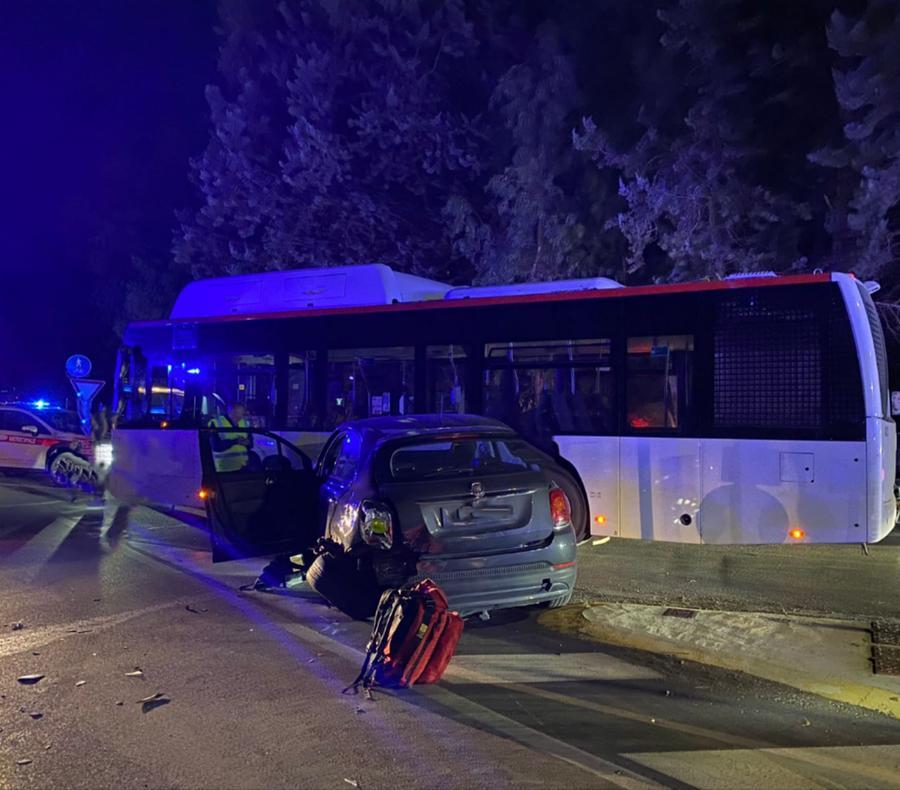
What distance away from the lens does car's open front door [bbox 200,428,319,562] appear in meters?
7.90

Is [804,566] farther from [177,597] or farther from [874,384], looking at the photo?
[177,597]

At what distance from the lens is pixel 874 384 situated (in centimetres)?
771

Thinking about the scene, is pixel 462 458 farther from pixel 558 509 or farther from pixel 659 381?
pixel 659 381

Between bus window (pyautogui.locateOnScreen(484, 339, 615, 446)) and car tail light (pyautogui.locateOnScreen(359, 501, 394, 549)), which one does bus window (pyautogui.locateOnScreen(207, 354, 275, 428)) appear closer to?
bus window (pyautogui.locateOnScreen(484, 339, 615, 446))

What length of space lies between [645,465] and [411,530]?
140 inches

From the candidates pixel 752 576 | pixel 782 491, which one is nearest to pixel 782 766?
pixel 782 491

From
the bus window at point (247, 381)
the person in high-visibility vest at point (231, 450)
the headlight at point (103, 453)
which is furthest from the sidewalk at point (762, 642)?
the headlight at point (103, 453)

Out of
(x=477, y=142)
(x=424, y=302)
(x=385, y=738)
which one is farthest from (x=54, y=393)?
(x=385, y=738)

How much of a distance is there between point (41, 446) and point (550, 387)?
1196 cm

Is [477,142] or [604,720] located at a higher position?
[477,142]

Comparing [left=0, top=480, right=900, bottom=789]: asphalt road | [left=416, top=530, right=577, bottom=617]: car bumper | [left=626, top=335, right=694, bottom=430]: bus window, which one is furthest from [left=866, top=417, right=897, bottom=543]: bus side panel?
[left=416, top=530, right=577, bottom=617]: car bumper

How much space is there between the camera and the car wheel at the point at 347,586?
630 cm

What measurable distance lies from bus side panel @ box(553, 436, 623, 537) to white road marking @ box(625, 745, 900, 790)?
4630 millimetres

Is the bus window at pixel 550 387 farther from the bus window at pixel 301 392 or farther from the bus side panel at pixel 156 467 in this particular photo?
the bus side panel at pixel 156 467
